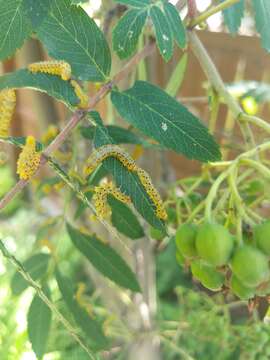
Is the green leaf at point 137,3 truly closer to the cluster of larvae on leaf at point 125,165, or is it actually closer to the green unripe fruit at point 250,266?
the cluster of larvae on leaf at point 125,165

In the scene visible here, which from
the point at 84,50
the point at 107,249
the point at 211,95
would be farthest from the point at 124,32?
the point at 107,249

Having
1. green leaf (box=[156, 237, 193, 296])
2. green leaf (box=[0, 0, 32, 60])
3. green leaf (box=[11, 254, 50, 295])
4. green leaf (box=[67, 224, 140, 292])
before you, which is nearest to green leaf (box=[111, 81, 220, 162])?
green leaf (box=[0, 0, 32, 60])

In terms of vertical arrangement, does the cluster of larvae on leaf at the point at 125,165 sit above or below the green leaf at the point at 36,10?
below

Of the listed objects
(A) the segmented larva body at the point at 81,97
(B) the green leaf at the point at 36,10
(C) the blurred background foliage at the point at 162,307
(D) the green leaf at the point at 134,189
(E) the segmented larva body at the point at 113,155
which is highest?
(B) the green leaf at the point at 36,10

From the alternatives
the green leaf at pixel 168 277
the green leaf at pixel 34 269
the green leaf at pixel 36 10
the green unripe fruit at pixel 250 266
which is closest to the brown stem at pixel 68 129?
the green leaf at pixel 36 10

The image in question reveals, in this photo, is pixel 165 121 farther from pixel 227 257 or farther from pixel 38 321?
pixel 38 321

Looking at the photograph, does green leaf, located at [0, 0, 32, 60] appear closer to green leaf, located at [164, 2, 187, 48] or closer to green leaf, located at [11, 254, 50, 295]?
green leaf, located at [164, 2, 187, 48]

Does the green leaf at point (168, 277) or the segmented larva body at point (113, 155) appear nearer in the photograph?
the segmented larva body at point (113, 155)
